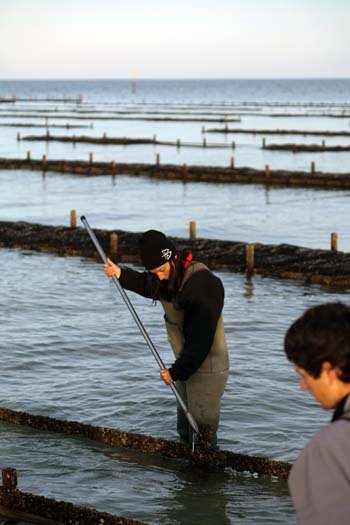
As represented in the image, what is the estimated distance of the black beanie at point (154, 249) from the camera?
5.80 m

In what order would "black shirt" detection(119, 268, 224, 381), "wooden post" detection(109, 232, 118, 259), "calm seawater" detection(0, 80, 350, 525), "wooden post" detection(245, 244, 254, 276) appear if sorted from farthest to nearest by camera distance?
"wooden post" detection(109, 232, 118, 259) → "wooden post" detection(245, 244, 254, 276) → "calm seawater" detection(0, 80, 350, 525) → "black shirt" detection(119, 268, 224, 381)

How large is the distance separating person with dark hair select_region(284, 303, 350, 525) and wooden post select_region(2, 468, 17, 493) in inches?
180

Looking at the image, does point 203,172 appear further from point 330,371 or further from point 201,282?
point 330,371

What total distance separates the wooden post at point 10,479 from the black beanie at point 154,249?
2013 millimetres

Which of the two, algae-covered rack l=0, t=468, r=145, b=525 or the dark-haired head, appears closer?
the dark-haired head

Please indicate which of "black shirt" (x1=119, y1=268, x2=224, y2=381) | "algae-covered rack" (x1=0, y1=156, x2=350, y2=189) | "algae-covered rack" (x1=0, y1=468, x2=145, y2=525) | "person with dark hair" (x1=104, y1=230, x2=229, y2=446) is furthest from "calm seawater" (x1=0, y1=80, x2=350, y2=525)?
"algae-covered rack" (x1=0, y1=156, x2=350, y2=189)

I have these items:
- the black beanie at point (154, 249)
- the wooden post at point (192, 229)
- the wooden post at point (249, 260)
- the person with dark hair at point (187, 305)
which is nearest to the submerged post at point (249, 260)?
the wooden post at point (249, 260)

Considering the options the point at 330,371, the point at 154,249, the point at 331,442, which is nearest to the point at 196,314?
the point at 154,249

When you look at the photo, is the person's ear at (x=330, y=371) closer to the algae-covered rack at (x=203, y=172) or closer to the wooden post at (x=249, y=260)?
the wooden post at (x=249, y=260)

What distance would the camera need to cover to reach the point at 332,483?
234cm

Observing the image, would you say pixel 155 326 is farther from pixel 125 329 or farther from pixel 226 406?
pixel 226 406

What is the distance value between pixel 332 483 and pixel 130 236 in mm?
21380

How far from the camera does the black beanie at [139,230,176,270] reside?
580 cm

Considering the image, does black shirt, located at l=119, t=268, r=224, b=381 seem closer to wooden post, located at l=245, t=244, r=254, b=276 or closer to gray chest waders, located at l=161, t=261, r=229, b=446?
gray chest waders, located at l=161, t=261, r=229, b=446
